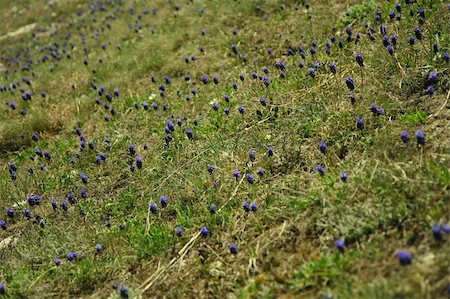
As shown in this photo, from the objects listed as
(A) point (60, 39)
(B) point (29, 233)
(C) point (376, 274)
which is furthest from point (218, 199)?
(A) point (60, 39)

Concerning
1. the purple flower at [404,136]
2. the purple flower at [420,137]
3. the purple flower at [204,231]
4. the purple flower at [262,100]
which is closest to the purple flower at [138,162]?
the purple flower at [204,231]

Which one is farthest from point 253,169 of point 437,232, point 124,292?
point 437,232

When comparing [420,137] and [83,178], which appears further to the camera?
[83,178]

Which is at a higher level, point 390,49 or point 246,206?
point 390,49

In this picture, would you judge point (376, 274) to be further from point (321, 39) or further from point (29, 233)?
point (321, 39)

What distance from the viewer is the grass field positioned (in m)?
3.14

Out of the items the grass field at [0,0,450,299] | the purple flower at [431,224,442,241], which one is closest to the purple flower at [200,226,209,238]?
the grass field at [0,0,450,299]

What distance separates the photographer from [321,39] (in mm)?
5895

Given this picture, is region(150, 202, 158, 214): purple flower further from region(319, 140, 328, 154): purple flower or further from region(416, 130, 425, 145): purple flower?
region(416, 130, 425, 145): purple flower

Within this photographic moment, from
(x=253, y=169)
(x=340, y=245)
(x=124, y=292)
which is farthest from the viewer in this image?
(x=253, y=169)

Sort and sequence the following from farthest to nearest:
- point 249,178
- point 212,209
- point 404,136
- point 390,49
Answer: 1. point 390,49
2. point 249,178
3. point 212,209
4. point 404,136

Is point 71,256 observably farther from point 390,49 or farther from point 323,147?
point 390,49

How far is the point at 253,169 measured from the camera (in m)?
4.21

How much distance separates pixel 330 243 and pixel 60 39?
9.48 meters
